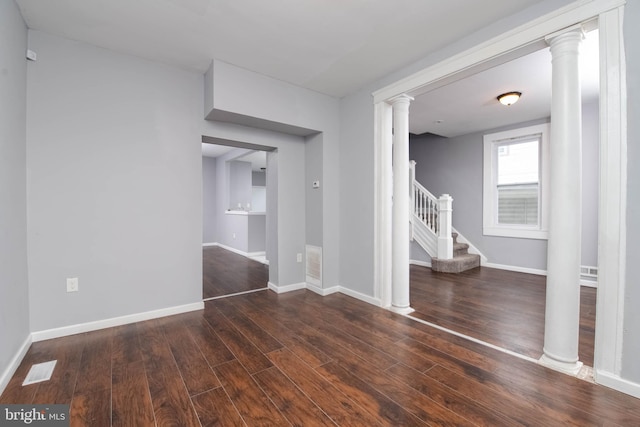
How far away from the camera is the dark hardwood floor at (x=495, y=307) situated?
92.7 inches

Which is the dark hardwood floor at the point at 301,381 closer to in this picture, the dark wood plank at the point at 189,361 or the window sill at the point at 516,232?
the dark wood plank at the point at 189,361

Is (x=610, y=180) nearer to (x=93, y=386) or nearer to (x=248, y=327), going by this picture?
(x=248, y=327)

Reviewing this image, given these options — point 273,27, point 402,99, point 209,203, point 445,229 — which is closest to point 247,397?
point 273,27

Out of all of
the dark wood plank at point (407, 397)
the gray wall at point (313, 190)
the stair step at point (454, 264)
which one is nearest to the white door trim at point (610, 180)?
the dark wood plank at point (407, 397)

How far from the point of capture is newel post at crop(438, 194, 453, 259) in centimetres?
497

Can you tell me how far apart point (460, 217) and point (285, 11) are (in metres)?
5.04

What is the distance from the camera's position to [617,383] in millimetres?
1667

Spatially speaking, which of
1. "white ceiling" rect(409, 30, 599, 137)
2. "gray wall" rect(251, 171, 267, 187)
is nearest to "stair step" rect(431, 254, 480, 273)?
"white ceiling" rect(409, 30, 599, 137)

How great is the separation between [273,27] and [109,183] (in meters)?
2.03

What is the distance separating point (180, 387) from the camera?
5.64 ft

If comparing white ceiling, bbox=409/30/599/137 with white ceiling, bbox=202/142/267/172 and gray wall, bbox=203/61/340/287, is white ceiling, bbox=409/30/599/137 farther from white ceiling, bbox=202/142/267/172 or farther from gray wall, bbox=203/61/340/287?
white ceiling, bbox=202/142/267/172

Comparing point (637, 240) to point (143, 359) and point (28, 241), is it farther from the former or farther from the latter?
point (28, 241)

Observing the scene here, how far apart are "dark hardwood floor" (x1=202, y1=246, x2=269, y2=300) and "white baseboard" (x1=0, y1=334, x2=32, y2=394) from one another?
5.07ft

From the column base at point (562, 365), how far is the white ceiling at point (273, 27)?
2.52 metres
